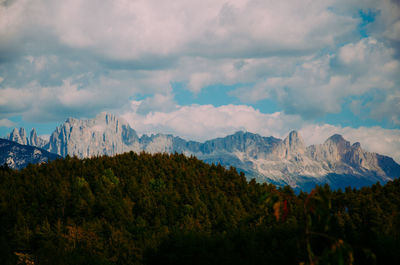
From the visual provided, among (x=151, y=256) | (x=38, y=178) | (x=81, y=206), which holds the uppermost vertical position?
(x=38, y=178)

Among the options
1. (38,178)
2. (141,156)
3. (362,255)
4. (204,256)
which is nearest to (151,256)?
(204,256)

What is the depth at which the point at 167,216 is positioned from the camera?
56688 mm

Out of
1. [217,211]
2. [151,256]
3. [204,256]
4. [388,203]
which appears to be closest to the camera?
[204,256]

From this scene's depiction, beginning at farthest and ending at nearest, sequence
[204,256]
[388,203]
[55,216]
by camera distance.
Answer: [55,216], [388,203], [204,256]

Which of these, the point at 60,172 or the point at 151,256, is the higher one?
the point at 60,172

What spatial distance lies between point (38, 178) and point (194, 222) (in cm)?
3230

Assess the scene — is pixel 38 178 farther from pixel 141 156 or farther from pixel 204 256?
pixel 204 256

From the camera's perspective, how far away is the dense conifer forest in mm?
20297

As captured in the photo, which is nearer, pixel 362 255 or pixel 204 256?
pixel 362 255

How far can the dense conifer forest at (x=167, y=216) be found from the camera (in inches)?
799

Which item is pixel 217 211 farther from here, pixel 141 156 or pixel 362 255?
pixel 362 255

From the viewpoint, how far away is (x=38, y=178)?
211 feet

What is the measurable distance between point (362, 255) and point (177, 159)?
66.8m

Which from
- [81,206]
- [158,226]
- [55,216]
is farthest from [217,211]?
[55,216]
